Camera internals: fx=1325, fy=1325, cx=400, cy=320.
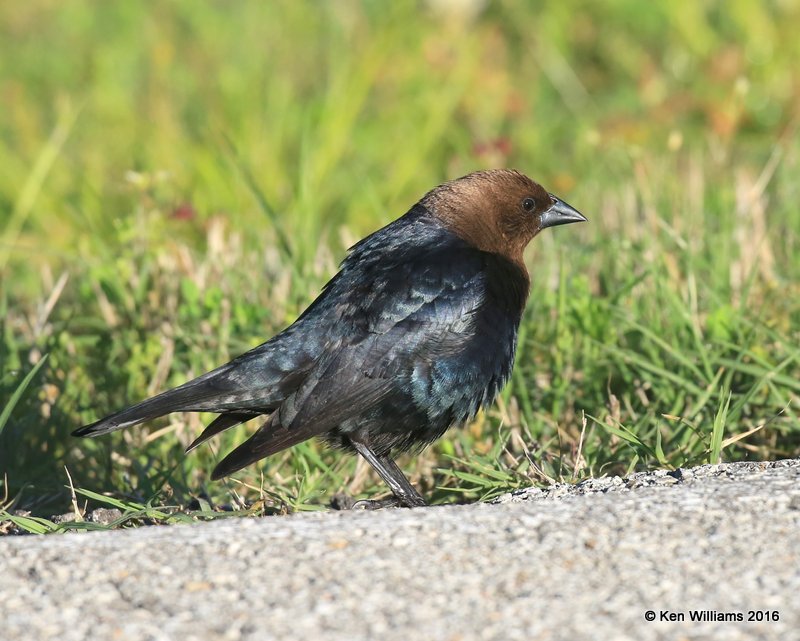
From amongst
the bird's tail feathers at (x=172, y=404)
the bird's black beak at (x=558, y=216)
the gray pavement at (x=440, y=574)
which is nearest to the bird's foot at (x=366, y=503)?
the bird's tail feathers at (x=172, y=404)

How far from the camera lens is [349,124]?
6.84 meters

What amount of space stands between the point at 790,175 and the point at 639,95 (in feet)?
7.87

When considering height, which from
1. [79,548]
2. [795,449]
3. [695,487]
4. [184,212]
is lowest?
[795,449]

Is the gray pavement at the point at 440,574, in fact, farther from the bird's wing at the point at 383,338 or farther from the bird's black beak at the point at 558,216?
the bird's black beak at the point at 558,216

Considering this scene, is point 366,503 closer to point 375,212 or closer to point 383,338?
point 383,338

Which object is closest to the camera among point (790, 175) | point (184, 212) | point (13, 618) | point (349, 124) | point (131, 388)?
point (13, 618)

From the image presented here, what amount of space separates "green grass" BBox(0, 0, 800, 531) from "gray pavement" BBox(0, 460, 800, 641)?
0.70m

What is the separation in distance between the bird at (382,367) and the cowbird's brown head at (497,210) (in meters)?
0.33

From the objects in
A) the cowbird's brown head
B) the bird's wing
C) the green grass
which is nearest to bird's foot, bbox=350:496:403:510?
the green grass

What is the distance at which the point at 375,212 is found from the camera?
673 centimetres

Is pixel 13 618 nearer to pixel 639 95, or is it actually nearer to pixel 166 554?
pixel 166 554

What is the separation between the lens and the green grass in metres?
4.26

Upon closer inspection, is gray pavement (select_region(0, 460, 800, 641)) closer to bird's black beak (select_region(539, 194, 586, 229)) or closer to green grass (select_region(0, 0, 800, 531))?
green grass (select_region(0, 0, 800, 531))

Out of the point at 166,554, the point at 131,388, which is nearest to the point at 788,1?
the point at 131,388
